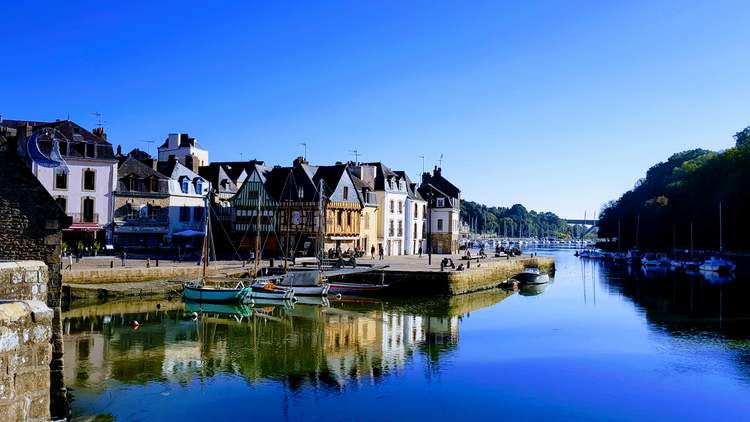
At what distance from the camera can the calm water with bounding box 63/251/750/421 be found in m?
17.4

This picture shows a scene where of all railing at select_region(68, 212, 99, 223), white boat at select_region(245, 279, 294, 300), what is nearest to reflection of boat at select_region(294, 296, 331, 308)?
white boat at select_region(245, 279, 294, 300)

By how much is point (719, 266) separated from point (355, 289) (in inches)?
1871

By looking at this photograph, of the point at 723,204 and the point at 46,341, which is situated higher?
the point at 723,204

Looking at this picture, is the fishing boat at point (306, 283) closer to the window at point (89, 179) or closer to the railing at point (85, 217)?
the railing at point (85, 217)

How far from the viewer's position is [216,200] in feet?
190

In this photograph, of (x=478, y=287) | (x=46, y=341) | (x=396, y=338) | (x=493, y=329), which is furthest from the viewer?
(x=478, y=287)

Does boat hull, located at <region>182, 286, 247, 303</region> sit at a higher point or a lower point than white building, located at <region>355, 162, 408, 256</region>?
lower

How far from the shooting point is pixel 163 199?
2069 inches

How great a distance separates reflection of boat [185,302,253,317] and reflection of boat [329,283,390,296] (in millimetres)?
7978

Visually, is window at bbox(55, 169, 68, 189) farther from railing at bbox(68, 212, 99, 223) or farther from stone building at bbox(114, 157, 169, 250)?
stone building at bbox(114, 157, 169, 250)

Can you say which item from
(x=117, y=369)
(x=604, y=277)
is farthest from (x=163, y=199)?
(x=604, y=277)

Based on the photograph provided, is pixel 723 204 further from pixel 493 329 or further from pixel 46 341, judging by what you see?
pixel 46 341

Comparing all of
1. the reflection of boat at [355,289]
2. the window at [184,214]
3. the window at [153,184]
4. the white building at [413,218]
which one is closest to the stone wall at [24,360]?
the reflection of boat at [355,289]

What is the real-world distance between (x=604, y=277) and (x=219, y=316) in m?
46.8
